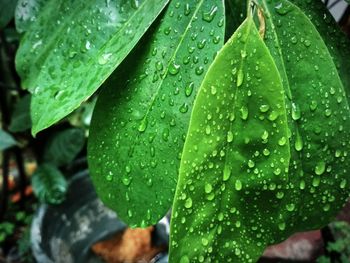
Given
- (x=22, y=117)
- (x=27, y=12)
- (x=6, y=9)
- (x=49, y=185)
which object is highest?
(x=27, y=12)

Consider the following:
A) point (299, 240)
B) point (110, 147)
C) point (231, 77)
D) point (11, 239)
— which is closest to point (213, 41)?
point (231, 77)

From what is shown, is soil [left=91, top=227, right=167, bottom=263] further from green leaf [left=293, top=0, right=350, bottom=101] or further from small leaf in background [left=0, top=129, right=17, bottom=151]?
green leaf [left=293, top=0, right=350, bottom=101]

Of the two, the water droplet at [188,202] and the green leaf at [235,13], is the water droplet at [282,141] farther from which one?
the green leaf at [235,13]

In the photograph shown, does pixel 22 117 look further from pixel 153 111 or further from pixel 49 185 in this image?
pixel 153 111

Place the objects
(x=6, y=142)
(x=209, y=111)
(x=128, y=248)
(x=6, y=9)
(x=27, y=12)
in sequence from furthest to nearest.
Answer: (x=128, y=248)
(x=6, y=142)
(x=6, y=9)
(x=27, y=12)
(x=209, y=111)

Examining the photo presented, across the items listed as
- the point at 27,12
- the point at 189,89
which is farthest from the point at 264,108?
the point at 27,12

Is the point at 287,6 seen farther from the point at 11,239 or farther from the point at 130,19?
the point at 11,239

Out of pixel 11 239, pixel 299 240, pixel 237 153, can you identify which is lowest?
pixel 11 239
